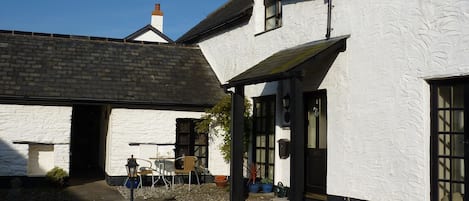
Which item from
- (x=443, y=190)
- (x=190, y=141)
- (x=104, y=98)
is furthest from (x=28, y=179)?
(x=443, y=190)

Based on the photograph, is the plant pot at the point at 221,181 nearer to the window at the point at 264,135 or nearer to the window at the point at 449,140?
the window at the point at 264,135

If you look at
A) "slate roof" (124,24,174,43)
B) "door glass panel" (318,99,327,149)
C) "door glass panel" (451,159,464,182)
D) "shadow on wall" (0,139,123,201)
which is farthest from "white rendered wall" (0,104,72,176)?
"slate roof" (124,24,174,43)

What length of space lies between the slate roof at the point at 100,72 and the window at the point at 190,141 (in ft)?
2.17

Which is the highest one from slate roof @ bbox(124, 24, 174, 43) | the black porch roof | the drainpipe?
slate roof @ bbox(124, 24, 174, 43)

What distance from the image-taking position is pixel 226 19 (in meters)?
15.9

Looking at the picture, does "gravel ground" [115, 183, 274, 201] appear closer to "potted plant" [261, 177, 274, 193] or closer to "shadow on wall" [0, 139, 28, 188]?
"potted plant" [261, 177, 274, 193]

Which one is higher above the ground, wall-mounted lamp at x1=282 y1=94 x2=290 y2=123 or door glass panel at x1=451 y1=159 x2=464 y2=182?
wall-mounted lamp at x1=282 y1=94 x2=290 y2=123

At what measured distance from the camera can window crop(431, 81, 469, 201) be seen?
818 cm

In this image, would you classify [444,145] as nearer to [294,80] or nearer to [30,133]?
[294,80]

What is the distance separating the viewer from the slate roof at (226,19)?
1492 centimetres

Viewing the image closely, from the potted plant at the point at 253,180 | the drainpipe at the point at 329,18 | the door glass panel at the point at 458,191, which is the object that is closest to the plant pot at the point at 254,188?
the potted plant at the point at 253,180

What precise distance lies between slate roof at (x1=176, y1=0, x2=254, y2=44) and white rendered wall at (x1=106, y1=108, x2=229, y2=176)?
3005mm

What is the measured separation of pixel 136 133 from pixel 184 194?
261 cm

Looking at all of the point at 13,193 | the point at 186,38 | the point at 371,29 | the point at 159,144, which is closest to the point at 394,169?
the point at 371,29
